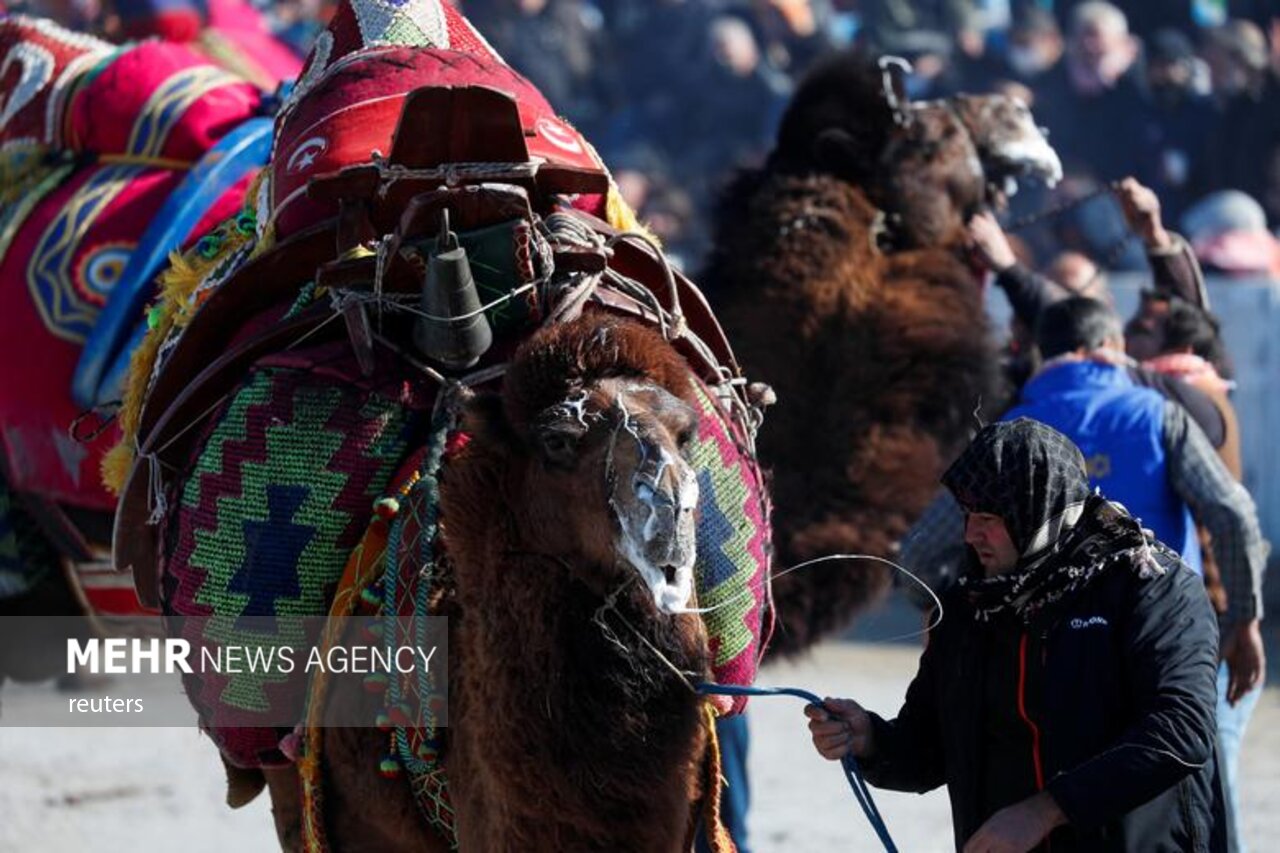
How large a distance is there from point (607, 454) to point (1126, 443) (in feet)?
7.07

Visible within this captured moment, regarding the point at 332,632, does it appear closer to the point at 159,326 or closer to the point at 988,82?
the point at 159,326

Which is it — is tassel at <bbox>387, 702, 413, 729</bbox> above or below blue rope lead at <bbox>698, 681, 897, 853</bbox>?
below

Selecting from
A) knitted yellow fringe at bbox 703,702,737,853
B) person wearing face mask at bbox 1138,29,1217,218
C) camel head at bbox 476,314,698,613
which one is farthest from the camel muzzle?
person wearing face mask at bbox 1138,29,1217,218

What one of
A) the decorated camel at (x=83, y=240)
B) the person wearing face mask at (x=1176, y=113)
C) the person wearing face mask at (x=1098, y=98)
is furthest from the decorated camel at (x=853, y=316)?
the person wearing face mask at (x=1098, y=98)

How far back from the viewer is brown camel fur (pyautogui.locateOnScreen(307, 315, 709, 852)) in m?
2.91

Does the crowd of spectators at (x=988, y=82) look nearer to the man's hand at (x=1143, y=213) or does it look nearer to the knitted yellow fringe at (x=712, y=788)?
the man's hand at (x=1143, y=213)

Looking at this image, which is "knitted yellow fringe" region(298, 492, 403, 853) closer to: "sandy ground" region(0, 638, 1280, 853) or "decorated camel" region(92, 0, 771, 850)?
"decorated camel" region(92, 0, 771, 850)

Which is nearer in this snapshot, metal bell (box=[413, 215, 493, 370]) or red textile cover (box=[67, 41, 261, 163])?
metal bell (box=[413, 215, 493, 370])

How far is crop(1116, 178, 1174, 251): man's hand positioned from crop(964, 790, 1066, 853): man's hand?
2.88m

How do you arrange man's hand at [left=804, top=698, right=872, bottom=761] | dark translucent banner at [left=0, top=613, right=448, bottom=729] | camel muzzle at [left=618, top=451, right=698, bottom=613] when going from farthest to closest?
dark translucent banner at [left=0, top=613, right=448, bottom=729] → man's hand at [left=804, top=698, right=872, bottom=761] → camel muzzle at [left=618, top=451, right=698, bottom=613]

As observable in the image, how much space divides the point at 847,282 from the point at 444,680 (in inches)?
95.5

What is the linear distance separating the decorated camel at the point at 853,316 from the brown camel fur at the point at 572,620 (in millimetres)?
1948

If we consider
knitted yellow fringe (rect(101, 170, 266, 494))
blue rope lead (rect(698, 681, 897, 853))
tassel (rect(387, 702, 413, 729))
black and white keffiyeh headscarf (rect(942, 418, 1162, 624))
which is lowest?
knitted yellow fringe (rect(101, 170, 266, 494))

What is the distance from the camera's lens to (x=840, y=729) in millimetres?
3066
